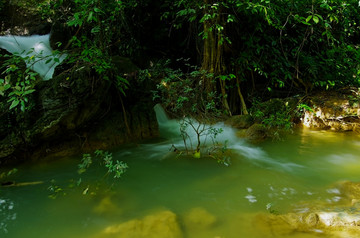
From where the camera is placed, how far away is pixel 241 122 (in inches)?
202

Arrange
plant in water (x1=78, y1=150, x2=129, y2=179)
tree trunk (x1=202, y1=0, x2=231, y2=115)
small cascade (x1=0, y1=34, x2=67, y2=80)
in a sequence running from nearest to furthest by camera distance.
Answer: plant in water (x1=78, y1=150, x2=129, y2=179) < tree trunk (x1=202, y1=0, x2=231, y2=115) < small cascade (x1=0, y1=34, x2=67, y2=80)

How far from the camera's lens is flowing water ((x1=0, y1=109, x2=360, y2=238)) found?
92.0 inches

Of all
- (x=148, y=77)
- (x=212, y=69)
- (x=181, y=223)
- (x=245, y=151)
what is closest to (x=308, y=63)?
(x=212, y=69)

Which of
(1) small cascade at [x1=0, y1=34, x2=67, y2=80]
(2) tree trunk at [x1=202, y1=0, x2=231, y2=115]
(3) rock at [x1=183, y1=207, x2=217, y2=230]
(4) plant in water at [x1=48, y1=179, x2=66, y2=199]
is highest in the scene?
(1) small cascade at [x1=0, y1=34, x2=67, y2=80]

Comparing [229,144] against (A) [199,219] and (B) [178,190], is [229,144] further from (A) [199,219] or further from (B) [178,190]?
(A) [199,219]

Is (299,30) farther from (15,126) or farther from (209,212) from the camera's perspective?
(15,126)

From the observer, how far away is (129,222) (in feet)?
7.50

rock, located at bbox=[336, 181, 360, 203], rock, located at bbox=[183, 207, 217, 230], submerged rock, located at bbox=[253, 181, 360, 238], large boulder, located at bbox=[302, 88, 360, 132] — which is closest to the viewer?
submerged rock, located at bbox=[253, 181, 360, 238]

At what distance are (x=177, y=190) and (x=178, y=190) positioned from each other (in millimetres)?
12

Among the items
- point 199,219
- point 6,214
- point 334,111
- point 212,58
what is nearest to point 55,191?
point 6,214

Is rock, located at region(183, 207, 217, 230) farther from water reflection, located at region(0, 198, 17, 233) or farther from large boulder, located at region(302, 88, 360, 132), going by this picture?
large boulder, located at region(302, 88, 360, 132)

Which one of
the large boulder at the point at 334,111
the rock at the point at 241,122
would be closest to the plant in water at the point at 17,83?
the rock at the point at 241,122

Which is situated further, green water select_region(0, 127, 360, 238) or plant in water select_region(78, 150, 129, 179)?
plant in water select_region(78, 150, 129, 179)

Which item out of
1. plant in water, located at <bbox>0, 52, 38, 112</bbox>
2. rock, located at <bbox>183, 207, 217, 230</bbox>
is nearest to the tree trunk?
rock, located at <bbox>183, 207, 217, 230</bbox>
